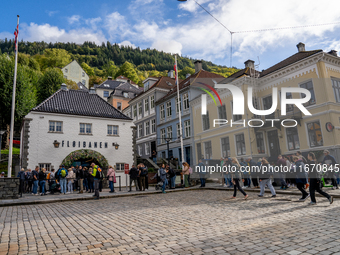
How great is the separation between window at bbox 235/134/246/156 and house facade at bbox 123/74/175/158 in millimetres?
14176

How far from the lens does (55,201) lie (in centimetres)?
1364

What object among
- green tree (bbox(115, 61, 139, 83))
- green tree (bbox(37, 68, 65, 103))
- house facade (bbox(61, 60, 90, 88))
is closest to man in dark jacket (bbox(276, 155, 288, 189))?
green tree (bbox(37, 68, 65, 103))

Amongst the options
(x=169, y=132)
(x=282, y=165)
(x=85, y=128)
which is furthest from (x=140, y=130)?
(x=282, y=165)

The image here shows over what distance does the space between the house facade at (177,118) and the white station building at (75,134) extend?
6234 mm

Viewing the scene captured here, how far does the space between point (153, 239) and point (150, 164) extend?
27268 mm

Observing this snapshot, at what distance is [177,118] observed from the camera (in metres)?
34.5

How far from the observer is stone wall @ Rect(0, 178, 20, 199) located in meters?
14.2

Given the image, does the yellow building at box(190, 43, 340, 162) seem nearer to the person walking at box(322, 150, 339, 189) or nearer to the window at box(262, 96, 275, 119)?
the window at box(262, 96, 275, 119)

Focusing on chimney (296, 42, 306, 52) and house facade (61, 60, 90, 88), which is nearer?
chimney (296, 42, 306, 52)

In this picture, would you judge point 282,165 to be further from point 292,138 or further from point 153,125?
point 153,125

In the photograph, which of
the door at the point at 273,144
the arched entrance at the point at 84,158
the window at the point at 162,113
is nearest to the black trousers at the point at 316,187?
the door at the point at 273,144

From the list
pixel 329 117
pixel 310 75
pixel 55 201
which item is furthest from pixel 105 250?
pixel 310 75

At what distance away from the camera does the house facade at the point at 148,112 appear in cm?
3938

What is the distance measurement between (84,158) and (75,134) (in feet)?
8.28
